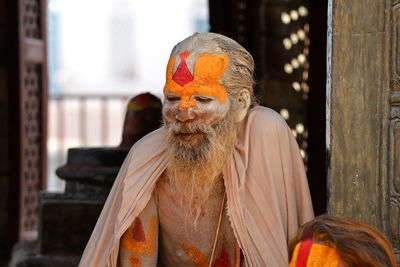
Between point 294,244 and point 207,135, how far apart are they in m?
1.22

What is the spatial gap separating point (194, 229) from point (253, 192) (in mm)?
369

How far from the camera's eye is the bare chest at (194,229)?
3.75m

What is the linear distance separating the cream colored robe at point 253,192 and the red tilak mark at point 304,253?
3.66ft

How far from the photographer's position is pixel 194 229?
A: 12.4 ft

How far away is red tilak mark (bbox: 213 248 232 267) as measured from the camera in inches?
147

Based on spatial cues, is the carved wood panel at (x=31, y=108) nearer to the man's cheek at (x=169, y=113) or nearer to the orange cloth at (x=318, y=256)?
the man's cheek at (x=169, y=113)

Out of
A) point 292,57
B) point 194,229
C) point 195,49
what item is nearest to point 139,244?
point 194,229

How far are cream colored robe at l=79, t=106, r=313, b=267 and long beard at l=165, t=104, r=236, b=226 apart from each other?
0.23ft

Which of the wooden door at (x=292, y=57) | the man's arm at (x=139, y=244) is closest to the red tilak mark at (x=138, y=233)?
the man's arm at (x=139, y=244)

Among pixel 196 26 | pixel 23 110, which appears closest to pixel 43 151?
pixel 23 110

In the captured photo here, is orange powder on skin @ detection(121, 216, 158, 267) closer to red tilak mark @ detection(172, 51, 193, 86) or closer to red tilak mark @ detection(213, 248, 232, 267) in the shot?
red tilak mark @ detection(213, 248, 232, 267)

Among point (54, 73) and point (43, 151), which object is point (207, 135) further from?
point (54, 73)

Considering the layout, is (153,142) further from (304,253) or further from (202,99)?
(304,253)

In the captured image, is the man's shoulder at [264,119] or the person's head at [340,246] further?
the man's shoulder at [264,119]
